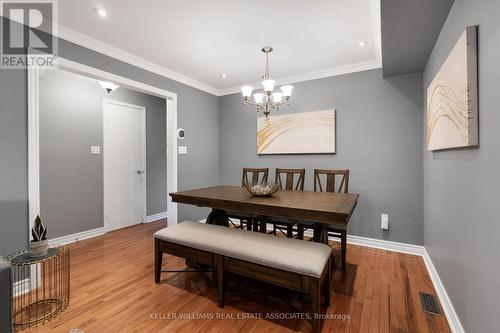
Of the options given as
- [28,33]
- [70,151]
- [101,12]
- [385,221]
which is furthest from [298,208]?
[70,151]

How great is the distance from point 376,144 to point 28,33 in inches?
154

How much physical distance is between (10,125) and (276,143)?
3.04m

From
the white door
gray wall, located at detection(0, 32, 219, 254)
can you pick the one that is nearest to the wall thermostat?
gray wall, located at detection(0, 32, 219, 254)

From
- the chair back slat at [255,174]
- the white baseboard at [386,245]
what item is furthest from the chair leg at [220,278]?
the white baseboard at [386,245]

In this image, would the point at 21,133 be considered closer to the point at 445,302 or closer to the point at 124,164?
the point at 124,164

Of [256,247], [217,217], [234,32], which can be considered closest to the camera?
[256,247]

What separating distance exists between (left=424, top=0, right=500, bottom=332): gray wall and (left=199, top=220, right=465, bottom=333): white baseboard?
8 cm

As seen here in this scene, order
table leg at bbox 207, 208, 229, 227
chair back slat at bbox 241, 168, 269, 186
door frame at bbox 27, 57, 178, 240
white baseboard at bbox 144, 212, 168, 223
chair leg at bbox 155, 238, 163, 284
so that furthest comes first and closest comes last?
white baseboard at bbox 144, 212, 168, 223, chair back slat at bbox 241, 168, 269, 186, table leg at bbox 207, 208, 229, 227, chair leg at bbox 155, 238, 163, 284, door frame at bbox 27, 57, 178, 240

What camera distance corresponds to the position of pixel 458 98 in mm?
1446

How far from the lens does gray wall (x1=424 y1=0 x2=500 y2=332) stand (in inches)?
41.7

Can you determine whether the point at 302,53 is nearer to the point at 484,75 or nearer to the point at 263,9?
the point at 263,9

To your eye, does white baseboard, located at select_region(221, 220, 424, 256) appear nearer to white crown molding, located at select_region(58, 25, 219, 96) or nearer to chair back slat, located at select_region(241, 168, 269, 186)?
chair back slat, located at select_region(241, 168, 269, 186)

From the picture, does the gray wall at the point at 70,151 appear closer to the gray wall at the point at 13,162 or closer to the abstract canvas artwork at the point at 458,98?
the gray wall at the point at 13,162

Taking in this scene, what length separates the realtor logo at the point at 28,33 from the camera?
6.42 feet
